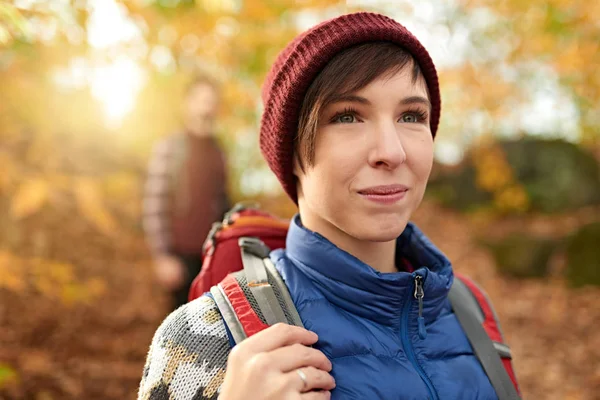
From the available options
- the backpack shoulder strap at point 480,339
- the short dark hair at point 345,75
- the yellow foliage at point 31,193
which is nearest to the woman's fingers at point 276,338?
the short dark hair at point 345,75

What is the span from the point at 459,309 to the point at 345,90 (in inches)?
29.6

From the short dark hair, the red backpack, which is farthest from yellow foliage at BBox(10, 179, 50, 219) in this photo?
the short dark hair

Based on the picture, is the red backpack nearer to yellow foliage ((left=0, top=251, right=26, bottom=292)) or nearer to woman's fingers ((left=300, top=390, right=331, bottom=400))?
woman's fingers ((left=300, top=390, right=331, bottom=400))

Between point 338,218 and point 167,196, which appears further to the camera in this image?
point 167,196

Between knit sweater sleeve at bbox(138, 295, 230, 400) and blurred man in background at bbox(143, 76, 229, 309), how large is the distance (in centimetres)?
272

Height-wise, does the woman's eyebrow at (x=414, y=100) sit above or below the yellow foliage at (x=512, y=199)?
above

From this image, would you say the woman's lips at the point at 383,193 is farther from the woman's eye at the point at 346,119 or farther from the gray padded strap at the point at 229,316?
the gray padded strap at the point at 229,316

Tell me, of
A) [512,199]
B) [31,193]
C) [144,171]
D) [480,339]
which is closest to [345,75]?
[480,339]

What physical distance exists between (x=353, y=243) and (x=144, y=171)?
276 inches

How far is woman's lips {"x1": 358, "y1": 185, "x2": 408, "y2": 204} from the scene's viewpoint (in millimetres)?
1380

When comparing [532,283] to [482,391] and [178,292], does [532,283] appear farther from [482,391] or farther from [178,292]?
[482,391]

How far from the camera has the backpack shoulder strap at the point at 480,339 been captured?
4.88 ft

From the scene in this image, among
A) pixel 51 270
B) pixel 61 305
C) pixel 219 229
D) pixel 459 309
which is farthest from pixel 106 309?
pixel 459 309

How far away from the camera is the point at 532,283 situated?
7531 mm
